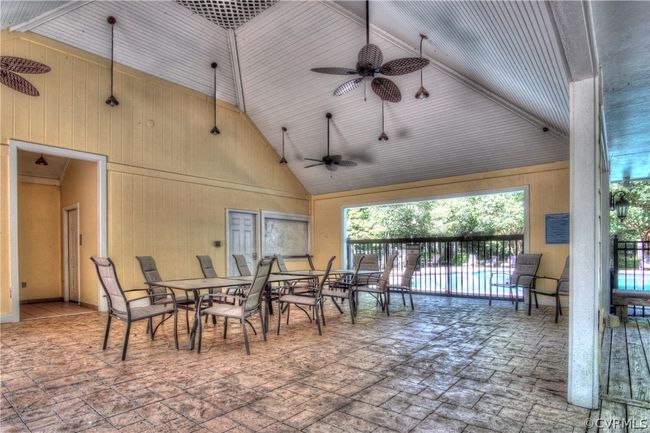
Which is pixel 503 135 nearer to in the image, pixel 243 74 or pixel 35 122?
pixel 243 74

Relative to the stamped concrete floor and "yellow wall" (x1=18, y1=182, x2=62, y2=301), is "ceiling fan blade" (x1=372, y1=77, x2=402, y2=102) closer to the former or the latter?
the stamped concrete floor

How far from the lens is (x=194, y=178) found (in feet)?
25.4

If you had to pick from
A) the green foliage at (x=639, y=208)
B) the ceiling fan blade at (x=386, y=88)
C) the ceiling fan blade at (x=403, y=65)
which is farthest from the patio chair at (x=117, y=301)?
the green foliage at (x=639, y=208)

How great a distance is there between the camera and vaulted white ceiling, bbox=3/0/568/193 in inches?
174

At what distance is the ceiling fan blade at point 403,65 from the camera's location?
425cm

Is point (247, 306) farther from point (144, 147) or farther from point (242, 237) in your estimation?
point (242, 237)

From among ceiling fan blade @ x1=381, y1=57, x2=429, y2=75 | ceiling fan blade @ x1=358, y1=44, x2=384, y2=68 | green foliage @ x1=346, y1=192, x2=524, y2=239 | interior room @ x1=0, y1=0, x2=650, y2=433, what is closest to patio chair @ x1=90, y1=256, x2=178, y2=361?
Result: interior room @ x1=0, y1=0, x2=650, y2=433

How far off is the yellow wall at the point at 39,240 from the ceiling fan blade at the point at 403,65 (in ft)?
24.8

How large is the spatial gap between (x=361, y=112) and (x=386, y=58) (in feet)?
4.49

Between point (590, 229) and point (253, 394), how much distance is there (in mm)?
2685

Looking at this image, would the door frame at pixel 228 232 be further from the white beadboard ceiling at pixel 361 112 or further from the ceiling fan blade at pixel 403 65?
the ceiling fan blade at pixel 403 65

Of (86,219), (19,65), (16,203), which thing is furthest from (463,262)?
(16,203)

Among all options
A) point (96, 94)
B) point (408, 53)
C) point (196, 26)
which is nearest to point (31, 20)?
point (96, 94)

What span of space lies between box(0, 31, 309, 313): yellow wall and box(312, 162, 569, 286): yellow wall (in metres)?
2.17
